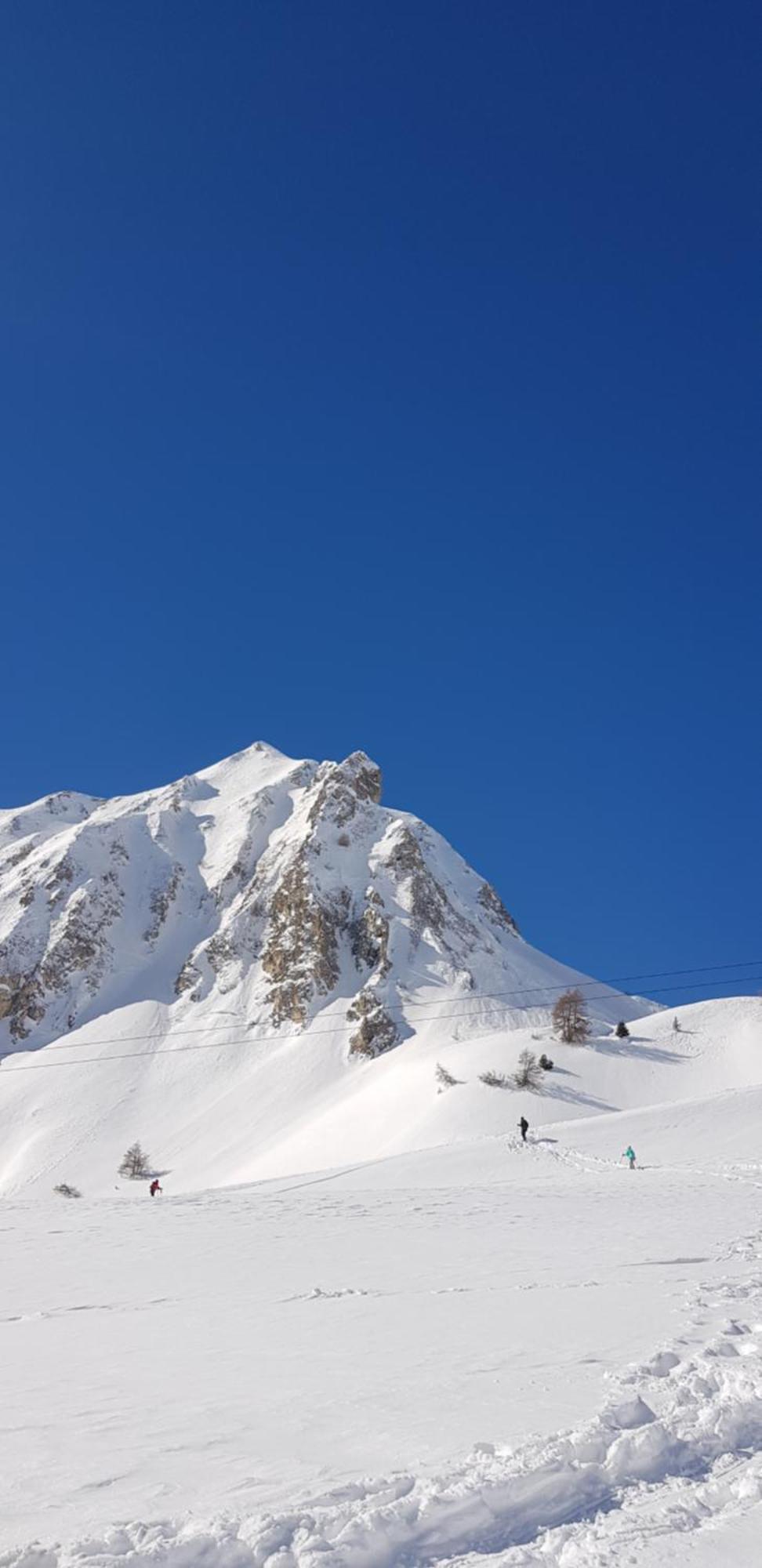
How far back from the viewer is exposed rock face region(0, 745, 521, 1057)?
325ft

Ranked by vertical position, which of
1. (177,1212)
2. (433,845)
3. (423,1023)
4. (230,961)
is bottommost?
(177,1212)

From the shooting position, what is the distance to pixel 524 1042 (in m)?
61.8

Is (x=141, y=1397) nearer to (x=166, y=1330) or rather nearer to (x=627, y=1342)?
(x=166, y=1330)

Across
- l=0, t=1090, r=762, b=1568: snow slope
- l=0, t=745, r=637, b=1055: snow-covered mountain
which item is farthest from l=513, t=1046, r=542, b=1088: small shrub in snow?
l=0, t=1090, r=762, b=1568: snow slope

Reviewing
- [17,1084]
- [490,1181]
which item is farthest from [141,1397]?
[17,1084]

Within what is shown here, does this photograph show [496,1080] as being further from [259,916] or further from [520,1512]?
[259,916]

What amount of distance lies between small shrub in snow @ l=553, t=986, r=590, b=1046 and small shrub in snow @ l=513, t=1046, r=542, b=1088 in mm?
3114

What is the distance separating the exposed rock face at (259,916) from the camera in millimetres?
99188

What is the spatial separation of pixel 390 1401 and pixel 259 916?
10988 cm

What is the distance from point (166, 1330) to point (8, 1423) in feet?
11.8

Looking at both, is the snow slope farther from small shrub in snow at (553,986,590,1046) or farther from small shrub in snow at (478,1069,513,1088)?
small shrub in snow at (553,986,590,1046)

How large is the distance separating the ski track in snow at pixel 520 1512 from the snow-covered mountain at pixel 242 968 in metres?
47.5

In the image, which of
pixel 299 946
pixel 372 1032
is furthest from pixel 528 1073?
pixel 299 946

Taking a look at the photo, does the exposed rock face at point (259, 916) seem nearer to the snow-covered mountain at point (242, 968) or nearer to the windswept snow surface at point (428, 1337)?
the snow-covered mountain at point (242, 968)
